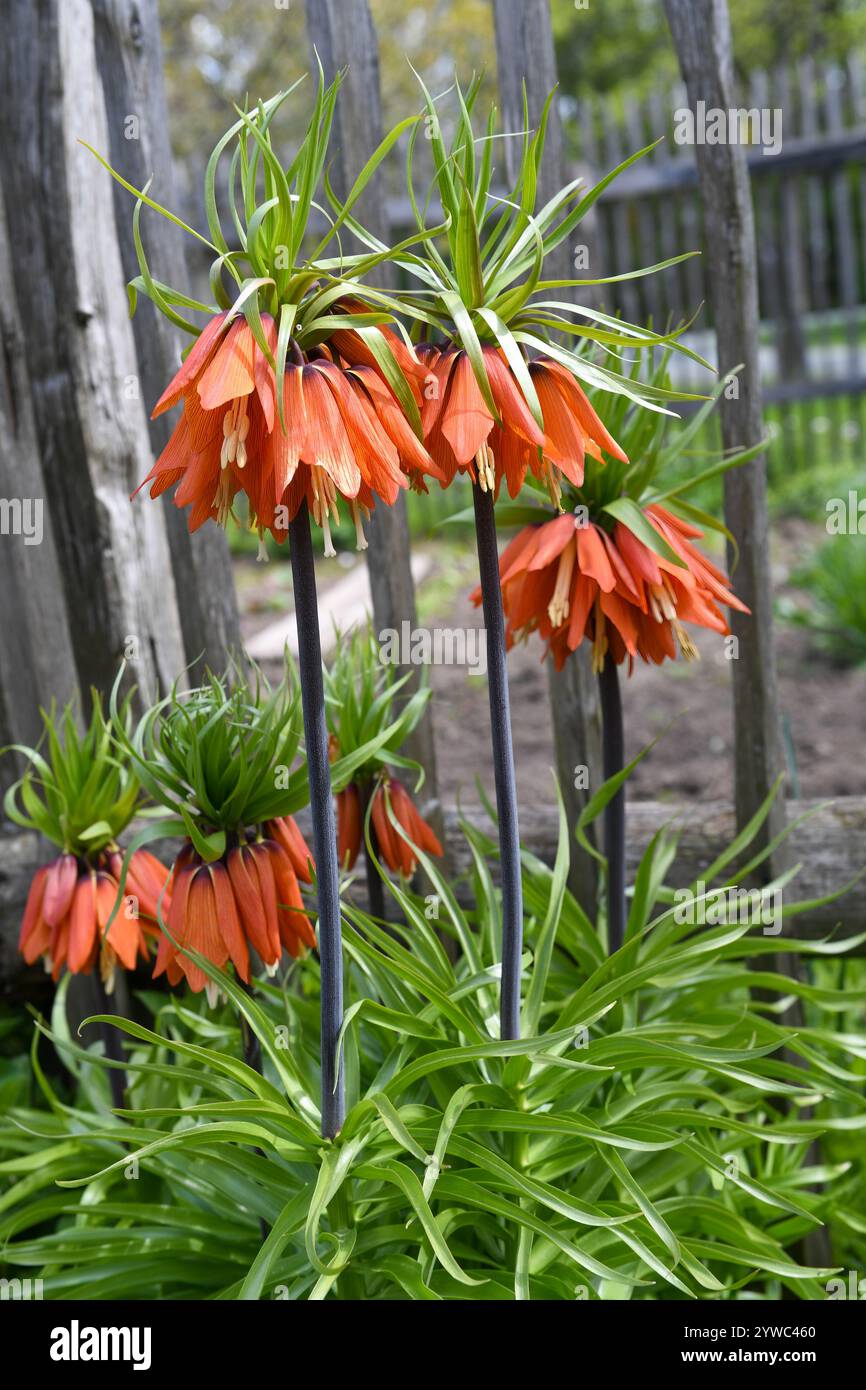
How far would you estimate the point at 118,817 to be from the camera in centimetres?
197

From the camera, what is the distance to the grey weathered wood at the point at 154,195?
7.42 feet

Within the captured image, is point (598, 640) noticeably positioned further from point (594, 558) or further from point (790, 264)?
point (790, 264)

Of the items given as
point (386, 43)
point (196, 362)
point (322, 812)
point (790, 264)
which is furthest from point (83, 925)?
point (386, 43)

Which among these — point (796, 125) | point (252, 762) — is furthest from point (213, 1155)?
point (796, 125)

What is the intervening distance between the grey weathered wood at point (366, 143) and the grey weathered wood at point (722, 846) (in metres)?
0.34

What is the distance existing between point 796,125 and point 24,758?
1003cm

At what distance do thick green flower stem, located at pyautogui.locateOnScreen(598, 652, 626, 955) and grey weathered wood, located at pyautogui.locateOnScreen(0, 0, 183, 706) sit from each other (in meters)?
1.06

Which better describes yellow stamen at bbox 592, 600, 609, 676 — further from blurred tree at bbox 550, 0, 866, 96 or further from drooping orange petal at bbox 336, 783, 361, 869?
blurred tree at bbox 550, 0, 866, 96

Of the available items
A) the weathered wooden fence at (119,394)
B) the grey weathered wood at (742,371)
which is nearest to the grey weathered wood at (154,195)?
the weathered wooden fence at (119,394)

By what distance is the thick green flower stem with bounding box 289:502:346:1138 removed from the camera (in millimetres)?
1369

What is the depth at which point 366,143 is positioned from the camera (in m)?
2.21

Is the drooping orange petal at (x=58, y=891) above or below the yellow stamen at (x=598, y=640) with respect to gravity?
below

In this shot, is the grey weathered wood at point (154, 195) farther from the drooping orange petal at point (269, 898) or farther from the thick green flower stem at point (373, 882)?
the drooping orange petal at point (269, 898)
